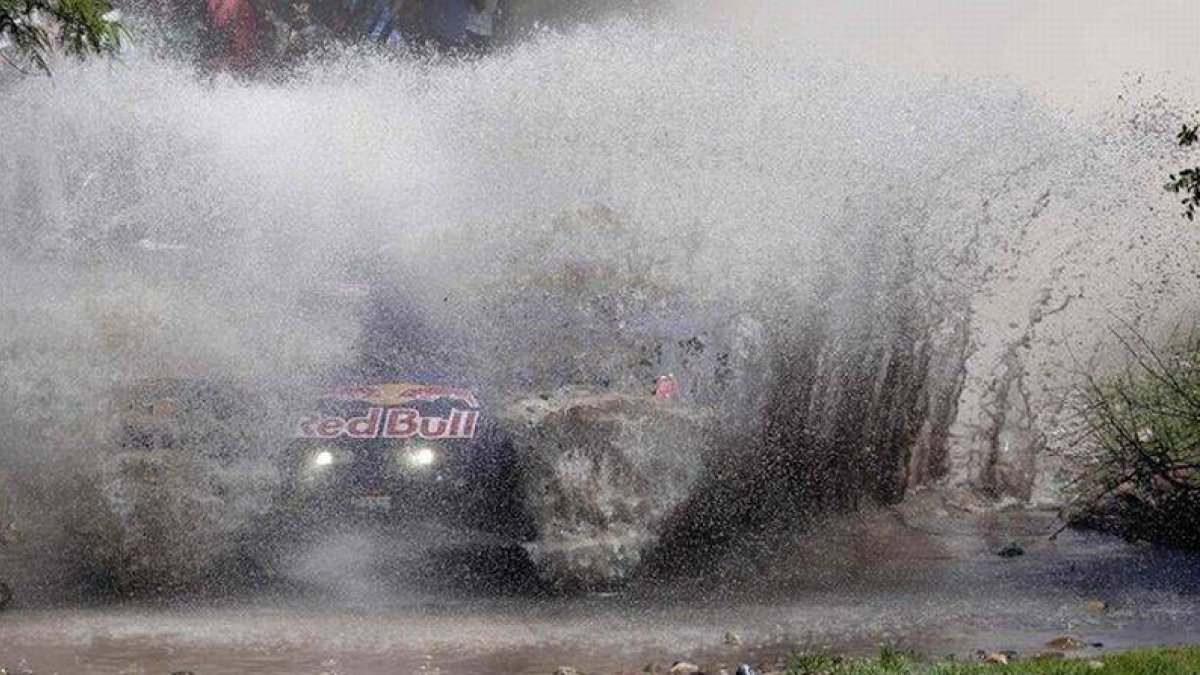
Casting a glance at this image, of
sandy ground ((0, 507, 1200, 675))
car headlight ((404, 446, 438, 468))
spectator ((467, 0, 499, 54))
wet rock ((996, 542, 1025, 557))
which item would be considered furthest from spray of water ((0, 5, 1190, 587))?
spectator ((467, 0, 499, 54))

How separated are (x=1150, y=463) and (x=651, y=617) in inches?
212

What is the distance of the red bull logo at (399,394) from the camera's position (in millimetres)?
14211

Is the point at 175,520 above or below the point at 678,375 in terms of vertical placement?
below

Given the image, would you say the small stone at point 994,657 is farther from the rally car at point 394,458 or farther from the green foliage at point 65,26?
the green foliage at point 65,26

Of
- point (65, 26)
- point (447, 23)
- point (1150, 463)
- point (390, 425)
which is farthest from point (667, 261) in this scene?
point (447, 23)

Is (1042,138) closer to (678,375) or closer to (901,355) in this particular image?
(901,355)

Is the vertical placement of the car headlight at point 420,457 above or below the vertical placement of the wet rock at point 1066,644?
above

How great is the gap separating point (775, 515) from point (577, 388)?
Result: 116 inches

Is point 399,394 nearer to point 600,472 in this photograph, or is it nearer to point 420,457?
point 420,457

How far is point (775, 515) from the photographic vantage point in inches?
623

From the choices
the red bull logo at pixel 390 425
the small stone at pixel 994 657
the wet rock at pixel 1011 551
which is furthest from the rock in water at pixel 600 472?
the small stone at pixel 994 657

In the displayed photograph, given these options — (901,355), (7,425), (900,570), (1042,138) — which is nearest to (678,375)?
(901,355)

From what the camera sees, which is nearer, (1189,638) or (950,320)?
(1189,638)

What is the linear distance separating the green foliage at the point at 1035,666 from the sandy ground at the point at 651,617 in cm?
129
